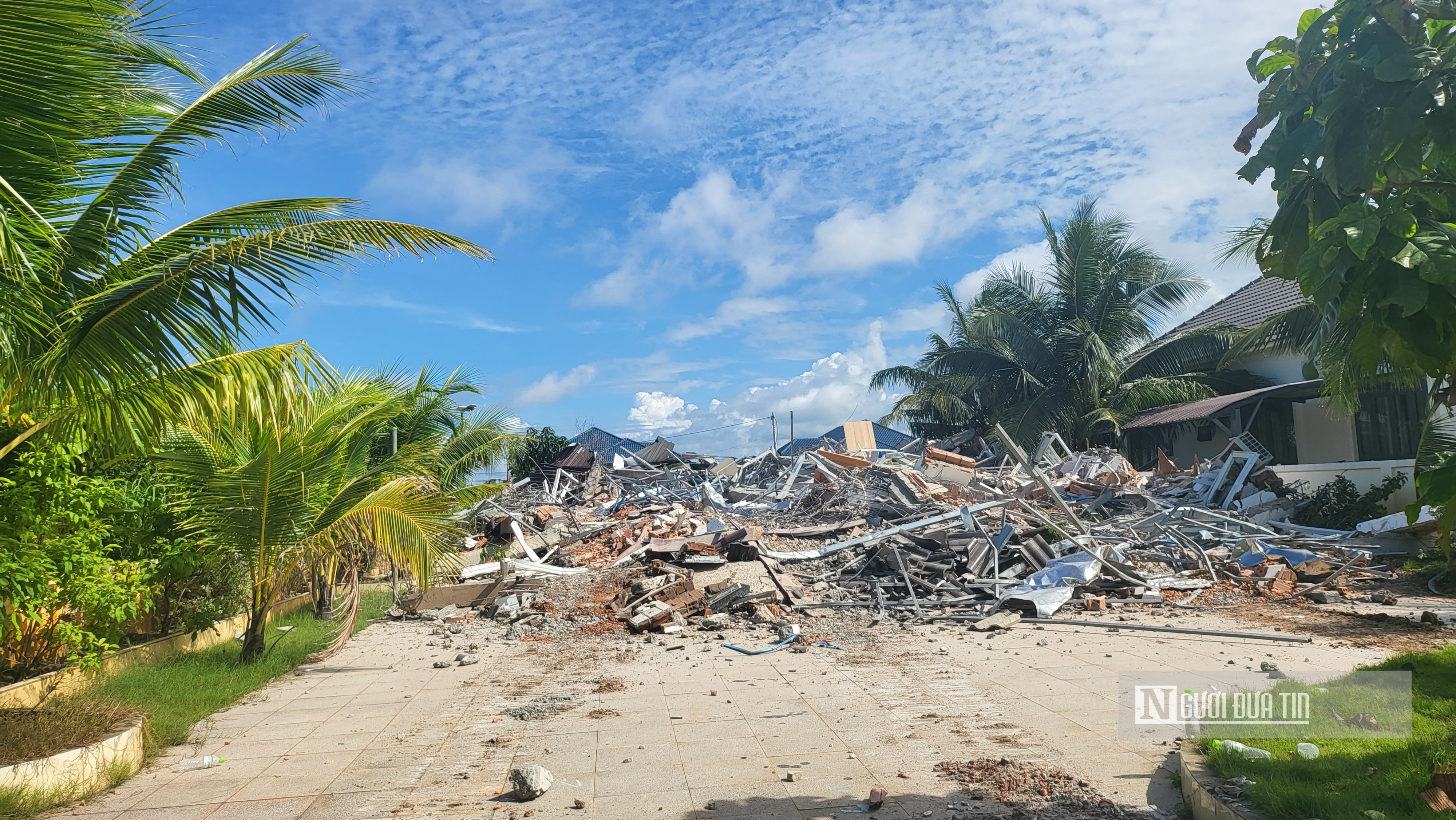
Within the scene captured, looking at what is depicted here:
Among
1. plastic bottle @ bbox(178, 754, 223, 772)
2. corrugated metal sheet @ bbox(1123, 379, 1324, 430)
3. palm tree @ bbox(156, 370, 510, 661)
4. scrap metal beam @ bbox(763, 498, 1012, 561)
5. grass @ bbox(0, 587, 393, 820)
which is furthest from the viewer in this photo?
corrugated metal sheet @ bbox(1123, 379, 1324, 430)

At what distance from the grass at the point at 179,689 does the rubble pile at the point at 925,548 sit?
2932 mm

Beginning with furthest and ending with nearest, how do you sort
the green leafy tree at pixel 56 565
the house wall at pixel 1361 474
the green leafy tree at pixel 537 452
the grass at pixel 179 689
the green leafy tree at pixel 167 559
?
the green leafy tree at pixel 537 452
the house wall at pixel 1361 474
the green leafy tree at pixel 167 559
the green leafy tree at pixel 56 565
the grass at pixel 179 689

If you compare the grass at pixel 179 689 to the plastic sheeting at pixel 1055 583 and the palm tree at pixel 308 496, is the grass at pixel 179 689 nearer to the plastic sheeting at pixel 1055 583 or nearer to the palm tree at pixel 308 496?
the palm tree at pixel 308 496

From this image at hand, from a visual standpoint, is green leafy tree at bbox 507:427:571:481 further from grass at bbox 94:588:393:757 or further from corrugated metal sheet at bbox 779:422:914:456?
grass at bbox 94:588:393:757

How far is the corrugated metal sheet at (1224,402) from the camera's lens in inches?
728

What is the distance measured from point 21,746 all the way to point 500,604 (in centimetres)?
776

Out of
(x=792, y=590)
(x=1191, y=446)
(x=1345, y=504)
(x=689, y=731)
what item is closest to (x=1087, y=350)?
(x=1191, y=446)

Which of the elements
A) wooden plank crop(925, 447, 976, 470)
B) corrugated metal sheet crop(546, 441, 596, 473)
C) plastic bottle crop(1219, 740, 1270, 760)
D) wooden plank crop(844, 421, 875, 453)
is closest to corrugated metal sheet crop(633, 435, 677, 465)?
corrugated metal sheet crop(546, 441, 596, 473)

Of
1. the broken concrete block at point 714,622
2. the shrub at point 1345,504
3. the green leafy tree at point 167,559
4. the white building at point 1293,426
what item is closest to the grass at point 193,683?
the green leafy tree at point 167,559

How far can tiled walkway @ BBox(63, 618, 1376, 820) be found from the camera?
4.68m

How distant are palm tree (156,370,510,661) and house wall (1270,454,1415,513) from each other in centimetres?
1567

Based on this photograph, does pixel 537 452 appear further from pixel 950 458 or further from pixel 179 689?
pixel 179 689

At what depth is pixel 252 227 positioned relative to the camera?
→ 5395mm

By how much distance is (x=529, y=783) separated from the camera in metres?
4.66
